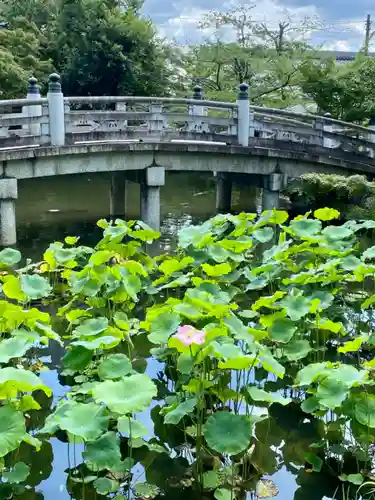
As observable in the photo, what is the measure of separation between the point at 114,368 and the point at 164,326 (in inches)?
27.0

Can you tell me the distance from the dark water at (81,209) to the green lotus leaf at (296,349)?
4.22ft

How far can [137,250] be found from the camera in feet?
26.5

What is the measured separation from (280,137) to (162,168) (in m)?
2.71

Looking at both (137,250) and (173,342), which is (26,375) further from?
(137,250)

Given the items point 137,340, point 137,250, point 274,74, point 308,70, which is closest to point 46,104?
point 137,250

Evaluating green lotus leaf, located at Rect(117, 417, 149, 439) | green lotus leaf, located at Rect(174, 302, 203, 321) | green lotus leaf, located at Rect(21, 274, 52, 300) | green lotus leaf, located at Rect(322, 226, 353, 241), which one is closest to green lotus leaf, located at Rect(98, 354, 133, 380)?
green lotus leaf, located at Rect(117, 417, 149, 439)

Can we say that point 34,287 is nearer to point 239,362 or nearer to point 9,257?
point 9,257

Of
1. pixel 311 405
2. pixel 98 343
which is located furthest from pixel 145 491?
pixel 311 405

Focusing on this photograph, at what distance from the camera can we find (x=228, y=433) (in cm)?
403

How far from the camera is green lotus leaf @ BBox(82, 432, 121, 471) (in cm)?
399

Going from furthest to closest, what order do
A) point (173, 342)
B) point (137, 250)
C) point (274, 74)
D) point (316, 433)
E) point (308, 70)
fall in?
point (274, 74) → point (308, 70) → point (137, 250) → point (316, 433) → point (173, 342)

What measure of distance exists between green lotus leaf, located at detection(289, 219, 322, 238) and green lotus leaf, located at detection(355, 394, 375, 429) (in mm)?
3306

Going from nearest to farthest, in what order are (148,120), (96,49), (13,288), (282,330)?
1. (282,330)
2. (13,288)
3. (148,120)
4. (96,49)

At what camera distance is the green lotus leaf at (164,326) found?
5113 millimetres
